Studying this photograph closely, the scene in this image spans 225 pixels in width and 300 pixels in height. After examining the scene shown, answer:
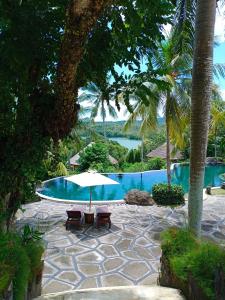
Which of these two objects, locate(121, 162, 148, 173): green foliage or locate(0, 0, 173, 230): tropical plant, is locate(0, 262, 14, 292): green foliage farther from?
locate(121, 162, 148, 173): green foliage

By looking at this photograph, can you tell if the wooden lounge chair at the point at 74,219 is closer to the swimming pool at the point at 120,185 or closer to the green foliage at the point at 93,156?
the swimming pool at the point at 120,185

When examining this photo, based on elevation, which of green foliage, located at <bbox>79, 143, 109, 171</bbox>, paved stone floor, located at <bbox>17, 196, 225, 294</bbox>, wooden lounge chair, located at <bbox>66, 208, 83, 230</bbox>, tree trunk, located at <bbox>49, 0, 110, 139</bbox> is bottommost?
paved stone floor, located at <bbox>17, 196, 225, 294</bbox>

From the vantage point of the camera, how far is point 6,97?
17.5ft

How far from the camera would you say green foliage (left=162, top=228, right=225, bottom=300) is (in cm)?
545

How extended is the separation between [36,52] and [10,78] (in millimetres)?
583

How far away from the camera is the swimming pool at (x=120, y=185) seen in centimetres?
2408

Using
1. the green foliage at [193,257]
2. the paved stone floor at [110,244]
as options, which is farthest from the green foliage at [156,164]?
the green foliage at [193,257]

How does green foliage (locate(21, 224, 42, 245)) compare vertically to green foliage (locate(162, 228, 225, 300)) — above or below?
above

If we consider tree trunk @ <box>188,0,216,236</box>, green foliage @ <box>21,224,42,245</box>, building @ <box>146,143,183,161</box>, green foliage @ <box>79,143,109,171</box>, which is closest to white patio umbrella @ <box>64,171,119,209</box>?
tree trunk @ <box>188,0,216,236</box>

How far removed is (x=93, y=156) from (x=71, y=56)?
87.8 ft

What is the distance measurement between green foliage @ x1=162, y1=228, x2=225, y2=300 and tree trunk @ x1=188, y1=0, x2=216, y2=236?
137 cm

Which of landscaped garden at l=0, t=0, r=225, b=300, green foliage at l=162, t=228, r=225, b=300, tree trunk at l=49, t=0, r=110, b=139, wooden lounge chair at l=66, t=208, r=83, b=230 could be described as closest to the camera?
tree trunk at l=49, t=0, r=110, b=139

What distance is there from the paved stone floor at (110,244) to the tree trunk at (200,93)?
277cm

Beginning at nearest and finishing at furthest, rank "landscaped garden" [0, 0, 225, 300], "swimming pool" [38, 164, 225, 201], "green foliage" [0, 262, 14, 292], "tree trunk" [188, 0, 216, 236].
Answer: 1. "green foliage" [0, 262, 14, 292]
2. "landscaped garden" [0, 0, 225, 300]
3. "tree trunk" [188, 0, 216, 236]
4. "swimming pool" [38, 164, 225, 201]
